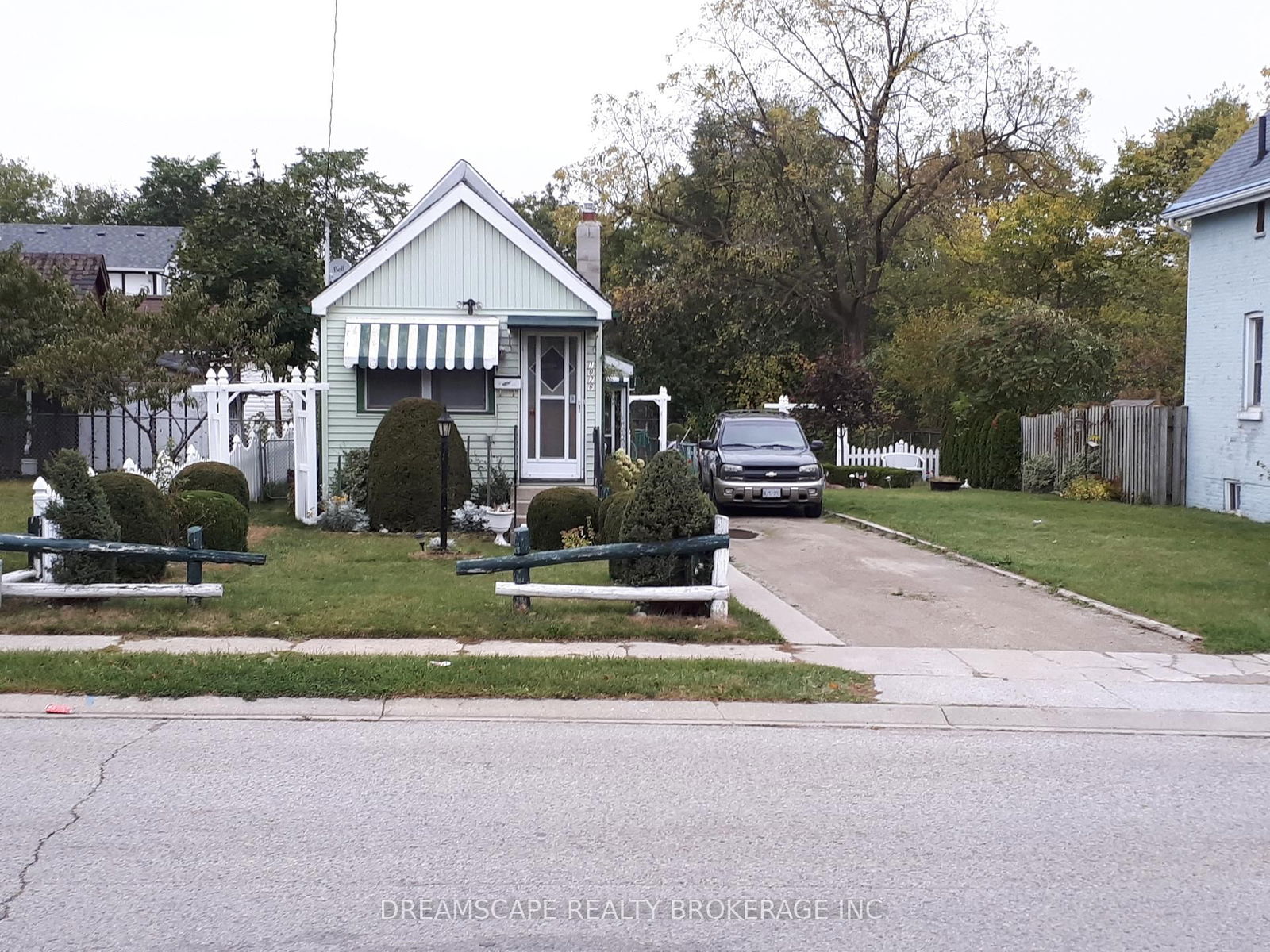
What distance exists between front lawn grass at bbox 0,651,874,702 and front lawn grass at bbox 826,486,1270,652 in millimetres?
4028

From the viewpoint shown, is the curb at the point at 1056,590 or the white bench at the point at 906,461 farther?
the white bench at the point at 906,461

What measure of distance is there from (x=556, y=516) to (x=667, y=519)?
15.8 ft

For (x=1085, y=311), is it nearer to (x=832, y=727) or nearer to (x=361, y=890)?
(x=832, y=727)

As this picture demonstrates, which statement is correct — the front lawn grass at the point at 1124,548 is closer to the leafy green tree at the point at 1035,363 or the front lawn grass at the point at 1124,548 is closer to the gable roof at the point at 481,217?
the leafy green tree at the point at 1035,363

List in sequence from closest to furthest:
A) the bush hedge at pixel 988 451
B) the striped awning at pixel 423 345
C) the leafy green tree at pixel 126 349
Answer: the striped awning at pixel 423 345, the leafy green tree at pixel 126 349, the bush hedge at pixel 988 451

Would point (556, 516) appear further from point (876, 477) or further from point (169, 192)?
point (169, 192)

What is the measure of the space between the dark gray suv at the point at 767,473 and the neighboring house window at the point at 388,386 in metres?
5.54

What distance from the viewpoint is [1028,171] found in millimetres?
36344

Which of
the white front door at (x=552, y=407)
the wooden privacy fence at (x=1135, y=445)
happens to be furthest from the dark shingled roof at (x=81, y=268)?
the wooden privacy fence at (x=1135, y=445)

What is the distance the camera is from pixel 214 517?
12906 mm

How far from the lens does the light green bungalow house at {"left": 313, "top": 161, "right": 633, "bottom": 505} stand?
18.1 m

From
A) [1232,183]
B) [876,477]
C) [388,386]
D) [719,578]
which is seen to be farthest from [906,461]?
[719,578]

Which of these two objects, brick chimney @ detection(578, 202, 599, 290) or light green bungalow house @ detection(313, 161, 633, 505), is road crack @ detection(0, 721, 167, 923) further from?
brick chimney @ detection(578, 202, 599, 290)

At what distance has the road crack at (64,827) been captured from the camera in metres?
4.45
